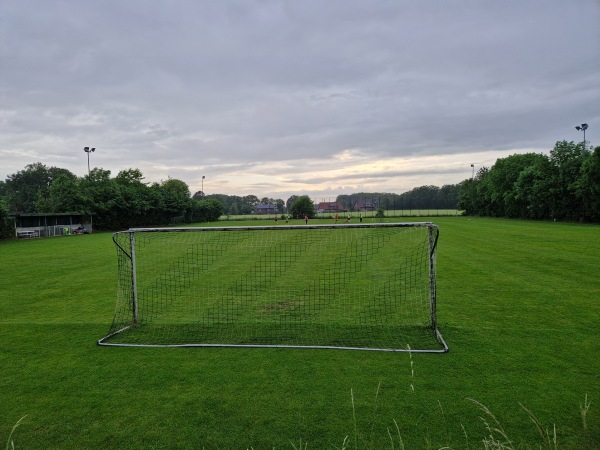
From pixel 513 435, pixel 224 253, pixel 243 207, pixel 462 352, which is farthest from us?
pixel 243 207

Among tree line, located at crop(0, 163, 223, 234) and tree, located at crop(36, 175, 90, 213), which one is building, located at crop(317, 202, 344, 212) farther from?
tree, located at crop(36, 175, 90, 213)

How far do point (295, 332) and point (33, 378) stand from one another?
369 centimetres

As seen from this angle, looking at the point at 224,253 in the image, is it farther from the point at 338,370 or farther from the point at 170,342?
the point at 338,370

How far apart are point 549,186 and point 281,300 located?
4118cm

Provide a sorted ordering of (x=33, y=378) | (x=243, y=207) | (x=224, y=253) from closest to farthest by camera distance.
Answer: (x=33, y=378) < (x=224, y=253) < (x=243, y=207)

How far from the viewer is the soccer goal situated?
20.2ft

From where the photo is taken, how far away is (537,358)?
5086 mm

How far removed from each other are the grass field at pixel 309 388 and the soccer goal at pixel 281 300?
1.58ft

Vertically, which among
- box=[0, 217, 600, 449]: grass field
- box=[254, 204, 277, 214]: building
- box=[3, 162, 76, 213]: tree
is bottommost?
box=[0, 217, 600, 449]: grass field

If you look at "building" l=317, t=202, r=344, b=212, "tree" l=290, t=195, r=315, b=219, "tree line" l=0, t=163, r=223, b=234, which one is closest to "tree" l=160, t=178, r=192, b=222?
"tree line" l=0, t=163, r=223, b=234

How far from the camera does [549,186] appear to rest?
3947cm

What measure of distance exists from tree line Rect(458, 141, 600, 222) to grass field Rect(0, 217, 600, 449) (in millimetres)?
32254

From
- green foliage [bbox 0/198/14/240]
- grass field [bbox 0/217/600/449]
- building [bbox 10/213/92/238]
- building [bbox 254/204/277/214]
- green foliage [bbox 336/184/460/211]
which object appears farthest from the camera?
building [bbox 254/204/277/214]

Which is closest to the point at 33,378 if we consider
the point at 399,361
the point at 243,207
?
the point at 399,361
